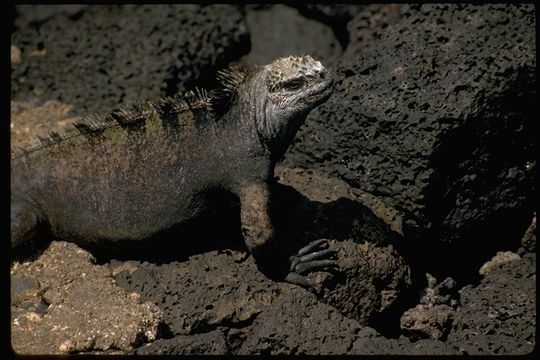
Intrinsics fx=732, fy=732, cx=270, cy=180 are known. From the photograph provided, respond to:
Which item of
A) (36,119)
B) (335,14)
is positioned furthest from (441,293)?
(335,14)

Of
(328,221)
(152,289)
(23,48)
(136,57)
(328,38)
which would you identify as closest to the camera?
(152,289)

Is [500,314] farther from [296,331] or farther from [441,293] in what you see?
[296,331]

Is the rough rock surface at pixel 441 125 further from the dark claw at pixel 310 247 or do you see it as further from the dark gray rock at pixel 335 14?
the dark gray rock at pixel 335 14

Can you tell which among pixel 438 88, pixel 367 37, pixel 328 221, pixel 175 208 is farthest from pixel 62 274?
pixel 367 37

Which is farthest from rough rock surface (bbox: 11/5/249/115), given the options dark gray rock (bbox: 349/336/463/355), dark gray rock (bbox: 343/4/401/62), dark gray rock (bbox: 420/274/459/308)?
dark gray rock (bbox: 349/336/463/355)

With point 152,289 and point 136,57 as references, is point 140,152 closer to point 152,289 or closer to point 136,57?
point 152,289

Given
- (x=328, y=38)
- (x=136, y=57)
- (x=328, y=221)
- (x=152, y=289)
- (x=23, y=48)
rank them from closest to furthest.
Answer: (x=152, y=289)
(x=328, y=221)
(x=136, y=57)
(x=23, y=48)
(x=328, y=38)

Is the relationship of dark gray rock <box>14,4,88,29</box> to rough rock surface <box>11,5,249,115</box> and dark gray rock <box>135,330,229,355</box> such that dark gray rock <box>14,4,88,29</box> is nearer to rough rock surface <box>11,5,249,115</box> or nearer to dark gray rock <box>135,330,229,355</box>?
rough rock surface <box>11,5,249,115</box>
